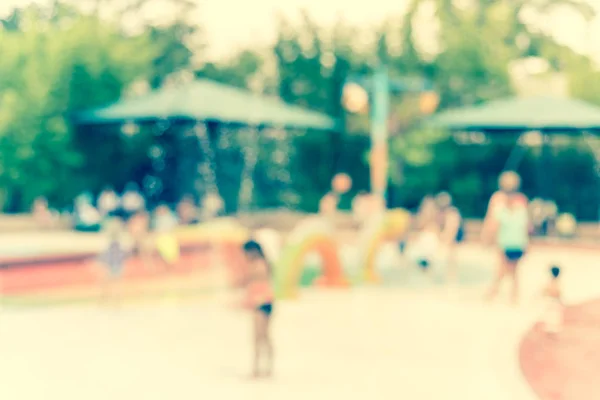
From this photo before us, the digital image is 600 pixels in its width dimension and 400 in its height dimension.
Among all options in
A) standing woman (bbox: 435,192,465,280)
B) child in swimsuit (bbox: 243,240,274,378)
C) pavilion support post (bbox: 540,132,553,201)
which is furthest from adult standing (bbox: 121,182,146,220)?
child in swimsuit (bbox: 243,240,274,378)

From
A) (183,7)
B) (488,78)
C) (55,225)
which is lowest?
(55,225)

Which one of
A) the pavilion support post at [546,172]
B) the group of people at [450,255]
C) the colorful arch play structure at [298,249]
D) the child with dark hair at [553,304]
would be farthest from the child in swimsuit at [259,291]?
the pavilion support post at [546,172]

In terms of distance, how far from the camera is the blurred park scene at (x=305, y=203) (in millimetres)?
7191

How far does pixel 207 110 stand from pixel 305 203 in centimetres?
826

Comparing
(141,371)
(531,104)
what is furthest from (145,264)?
(531,104)

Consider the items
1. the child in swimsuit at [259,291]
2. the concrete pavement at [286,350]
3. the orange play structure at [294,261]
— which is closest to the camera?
the concrete pavement at [286,350]

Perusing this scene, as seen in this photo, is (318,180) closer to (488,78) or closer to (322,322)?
(488,78)

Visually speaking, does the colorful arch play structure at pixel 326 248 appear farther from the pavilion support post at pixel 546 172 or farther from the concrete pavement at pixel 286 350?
the pavilion support post at pixel 546 172

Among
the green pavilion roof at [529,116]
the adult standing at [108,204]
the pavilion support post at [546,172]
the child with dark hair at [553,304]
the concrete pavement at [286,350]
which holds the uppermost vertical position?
the green pavilion roof at [529,116]

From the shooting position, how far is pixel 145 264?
45.6 ft

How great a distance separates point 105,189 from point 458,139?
1013 cm

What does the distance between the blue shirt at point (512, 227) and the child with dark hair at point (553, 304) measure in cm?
197

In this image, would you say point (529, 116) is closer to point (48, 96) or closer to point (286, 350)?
point (286, 350)

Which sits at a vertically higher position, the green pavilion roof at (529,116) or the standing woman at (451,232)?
the green pavilion roof at (529,116)
